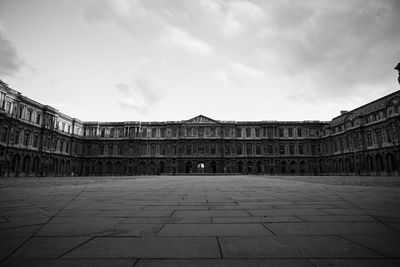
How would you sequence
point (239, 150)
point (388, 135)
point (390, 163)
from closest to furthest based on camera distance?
1. point (390, 163)
2. point (388, 135)
3. point (239, 150)

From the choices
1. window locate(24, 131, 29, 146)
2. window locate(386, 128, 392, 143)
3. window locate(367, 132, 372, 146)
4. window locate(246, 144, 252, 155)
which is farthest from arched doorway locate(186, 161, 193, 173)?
window locate(386, 128, 392, 143)

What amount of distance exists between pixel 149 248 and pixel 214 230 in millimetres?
859

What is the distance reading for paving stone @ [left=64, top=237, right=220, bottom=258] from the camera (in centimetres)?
183

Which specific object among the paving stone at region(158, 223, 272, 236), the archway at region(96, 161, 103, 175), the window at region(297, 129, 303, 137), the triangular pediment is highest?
the triangular pediment

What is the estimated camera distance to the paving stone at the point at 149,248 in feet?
6.02

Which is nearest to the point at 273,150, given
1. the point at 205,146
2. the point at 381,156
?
the point at 205,146

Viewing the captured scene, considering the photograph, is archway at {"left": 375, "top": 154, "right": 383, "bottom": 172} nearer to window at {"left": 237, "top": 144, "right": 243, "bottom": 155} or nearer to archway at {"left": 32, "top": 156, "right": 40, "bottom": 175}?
window at {"left": 237, "top": 144, "right": 243, "bottom": 155}

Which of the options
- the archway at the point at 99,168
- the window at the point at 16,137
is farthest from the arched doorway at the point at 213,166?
the window at the point at 16,137

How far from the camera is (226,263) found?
1.67 m

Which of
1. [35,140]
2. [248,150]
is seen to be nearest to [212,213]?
[35,140]

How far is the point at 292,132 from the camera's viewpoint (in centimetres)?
5384

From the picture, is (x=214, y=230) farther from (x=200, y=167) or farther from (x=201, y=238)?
(x=200, y=167)

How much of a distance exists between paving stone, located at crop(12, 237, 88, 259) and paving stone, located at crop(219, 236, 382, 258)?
130cm

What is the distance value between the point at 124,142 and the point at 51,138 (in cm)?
1454
